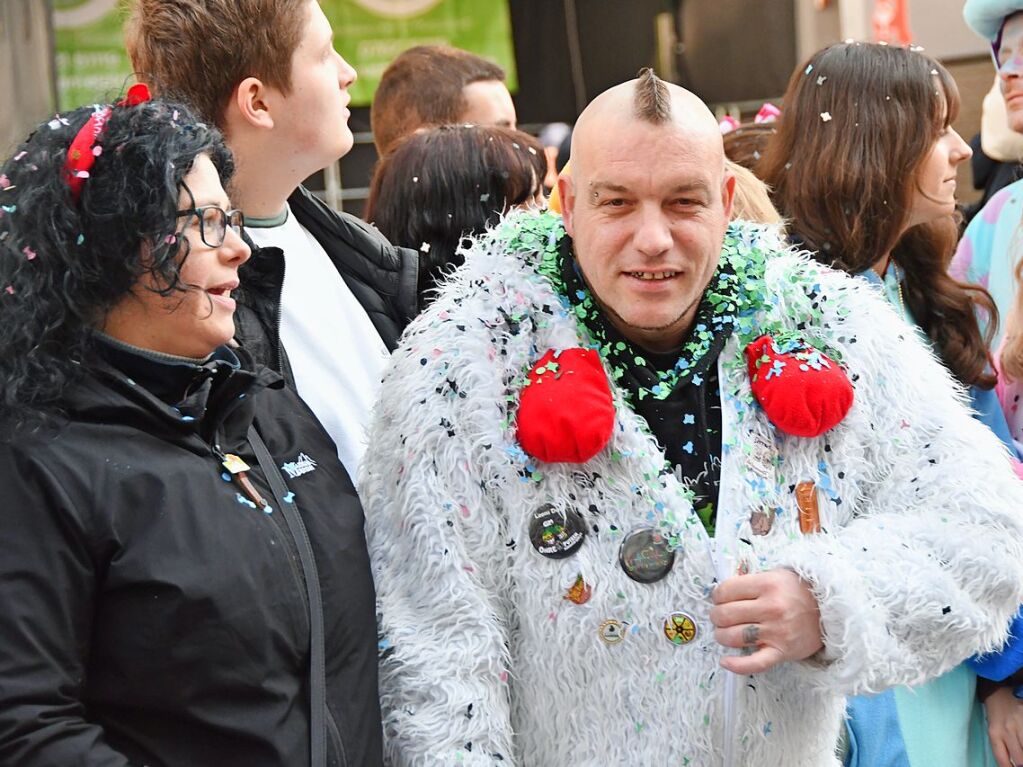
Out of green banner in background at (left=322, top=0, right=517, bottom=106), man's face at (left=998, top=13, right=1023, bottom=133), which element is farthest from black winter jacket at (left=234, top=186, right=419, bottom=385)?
green banner in background at (left=322, top=0, right=517, bottom=106)

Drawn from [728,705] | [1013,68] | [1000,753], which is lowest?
[1000,753]

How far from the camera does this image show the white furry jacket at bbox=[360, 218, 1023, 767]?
2.03 metres

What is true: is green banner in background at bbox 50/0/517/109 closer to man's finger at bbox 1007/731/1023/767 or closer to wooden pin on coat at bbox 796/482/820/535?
man's finger at bbox 1007/731/1023/767

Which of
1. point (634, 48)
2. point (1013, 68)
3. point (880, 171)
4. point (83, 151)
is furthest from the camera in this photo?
point (634, 48)

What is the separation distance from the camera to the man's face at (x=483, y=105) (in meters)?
4.09

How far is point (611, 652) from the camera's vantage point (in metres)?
2.09

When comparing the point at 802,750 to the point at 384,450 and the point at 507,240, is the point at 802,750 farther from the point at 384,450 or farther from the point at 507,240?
the point at 507,240

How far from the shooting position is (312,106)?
252 cm

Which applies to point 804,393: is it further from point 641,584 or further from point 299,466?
point 299,466

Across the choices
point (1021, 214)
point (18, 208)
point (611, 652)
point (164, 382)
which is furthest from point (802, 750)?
point (1021, 214)

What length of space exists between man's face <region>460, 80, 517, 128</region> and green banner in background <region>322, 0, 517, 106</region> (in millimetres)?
4704

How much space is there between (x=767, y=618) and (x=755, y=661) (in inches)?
2.9

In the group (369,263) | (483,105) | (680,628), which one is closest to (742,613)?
(680,628)

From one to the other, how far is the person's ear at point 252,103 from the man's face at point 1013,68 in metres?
2.18
